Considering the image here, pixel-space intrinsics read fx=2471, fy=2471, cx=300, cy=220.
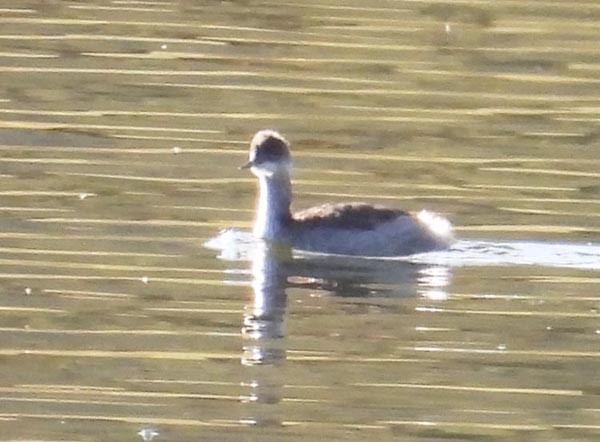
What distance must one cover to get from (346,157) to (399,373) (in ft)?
16.7

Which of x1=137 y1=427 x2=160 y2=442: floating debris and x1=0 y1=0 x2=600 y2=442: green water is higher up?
x1=0 y1=0 x2=600 y2=442: green water

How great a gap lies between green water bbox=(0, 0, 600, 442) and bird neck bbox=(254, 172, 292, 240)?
18 cm

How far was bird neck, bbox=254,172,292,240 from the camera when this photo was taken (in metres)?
14.9

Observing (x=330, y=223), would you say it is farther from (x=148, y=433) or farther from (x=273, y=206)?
(x=148, y=433)

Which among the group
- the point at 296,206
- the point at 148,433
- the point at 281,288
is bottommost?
the point at 148,433

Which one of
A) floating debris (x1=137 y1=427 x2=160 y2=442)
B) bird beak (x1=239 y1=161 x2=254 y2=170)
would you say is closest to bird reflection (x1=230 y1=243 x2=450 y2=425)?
floating debris (x1=137 y1=427 x2=160 y2=442)

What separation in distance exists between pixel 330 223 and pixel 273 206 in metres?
0.60

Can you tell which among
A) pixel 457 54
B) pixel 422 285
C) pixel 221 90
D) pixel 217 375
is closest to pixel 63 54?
pixel 221 90

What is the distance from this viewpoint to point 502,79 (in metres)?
18.8

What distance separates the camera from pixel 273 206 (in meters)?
15.0

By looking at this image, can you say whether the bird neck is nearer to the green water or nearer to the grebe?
the grebe

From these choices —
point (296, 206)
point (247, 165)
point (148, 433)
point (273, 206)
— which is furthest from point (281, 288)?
point (148, 433)

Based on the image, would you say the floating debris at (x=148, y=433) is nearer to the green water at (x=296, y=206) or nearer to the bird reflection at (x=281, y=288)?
the green water at (x=296, y=206)

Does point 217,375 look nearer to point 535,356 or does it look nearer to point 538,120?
point 535,356
